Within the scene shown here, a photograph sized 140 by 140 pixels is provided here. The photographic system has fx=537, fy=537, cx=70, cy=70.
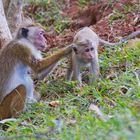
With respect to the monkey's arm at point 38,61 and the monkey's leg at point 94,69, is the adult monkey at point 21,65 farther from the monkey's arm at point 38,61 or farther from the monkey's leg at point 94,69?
the monkey's leg at point 94,69

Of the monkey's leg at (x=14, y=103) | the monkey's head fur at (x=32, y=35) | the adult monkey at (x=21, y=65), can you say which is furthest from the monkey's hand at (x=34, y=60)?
the monkey's leg at (x=14, y=103)

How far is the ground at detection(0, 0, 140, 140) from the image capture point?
4977mm

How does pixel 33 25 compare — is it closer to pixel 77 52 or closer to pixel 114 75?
pixel 77 52

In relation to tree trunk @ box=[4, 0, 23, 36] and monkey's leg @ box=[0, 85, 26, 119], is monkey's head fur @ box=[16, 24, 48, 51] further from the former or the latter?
tree trunk @ box=[4, 0, 23, 36]

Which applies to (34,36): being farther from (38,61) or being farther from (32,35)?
(38,61)

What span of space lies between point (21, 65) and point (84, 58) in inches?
42.0

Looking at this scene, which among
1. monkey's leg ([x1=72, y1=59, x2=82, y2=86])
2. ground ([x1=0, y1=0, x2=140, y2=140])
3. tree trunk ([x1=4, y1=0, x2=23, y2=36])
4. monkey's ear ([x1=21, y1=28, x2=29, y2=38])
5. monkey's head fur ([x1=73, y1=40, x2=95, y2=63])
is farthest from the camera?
tree trunk ([x1=4, y1=0, x2=23, y2=36])

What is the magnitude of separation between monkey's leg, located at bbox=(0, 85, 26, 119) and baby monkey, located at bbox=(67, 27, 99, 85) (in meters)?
1.08

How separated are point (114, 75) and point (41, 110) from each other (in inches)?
54.6

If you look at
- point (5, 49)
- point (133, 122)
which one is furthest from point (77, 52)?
point (133, 122)

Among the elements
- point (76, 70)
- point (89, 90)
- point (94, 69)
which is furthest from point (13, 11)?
point (89, 90)

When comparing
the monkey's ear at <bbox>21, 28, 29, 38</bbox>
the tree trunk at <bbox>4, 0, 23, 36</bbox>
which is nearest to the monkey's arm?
the monkey's ear at <bbox>21, 28, 29, 38</bbox>

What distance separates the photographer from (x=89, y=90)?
745 cm

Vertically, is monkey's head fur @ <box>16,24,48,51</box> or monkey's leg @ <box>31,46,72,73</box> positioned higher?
monkey's head fur @ <box>16,24,48,51</box>
